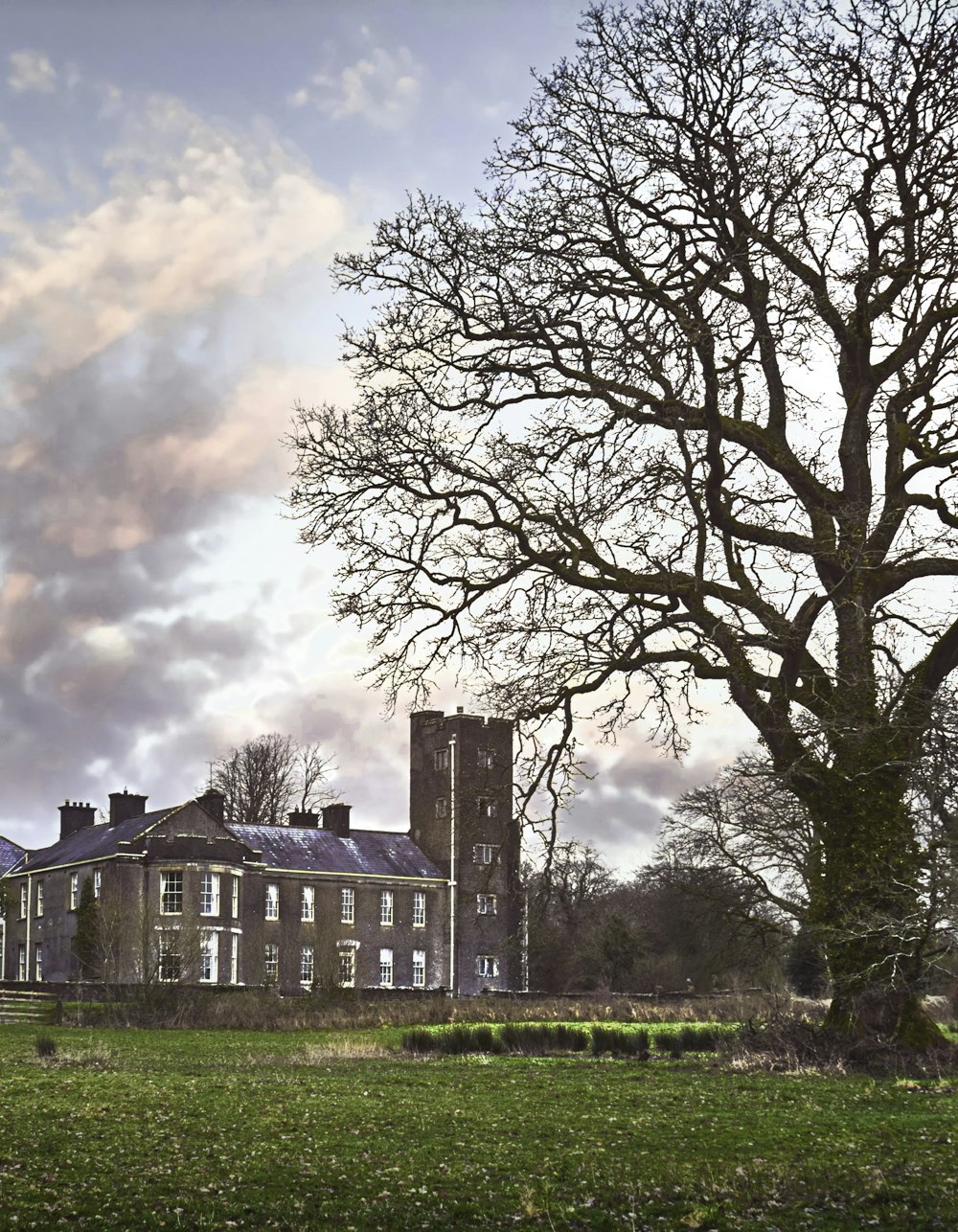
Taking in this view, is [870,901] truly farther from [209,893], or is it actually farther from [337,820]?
[337,820]

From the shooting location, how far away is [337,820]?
66.8m

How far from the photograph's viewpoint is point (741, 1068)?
19.1 m

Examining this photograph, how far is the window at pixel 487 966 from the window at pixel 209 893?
16926 millimetres

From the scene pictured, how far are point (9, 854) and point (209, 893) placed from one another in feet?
62.1

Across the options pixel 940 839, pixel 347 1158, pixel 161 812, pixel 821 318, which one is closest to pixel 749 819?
pixel 940 839

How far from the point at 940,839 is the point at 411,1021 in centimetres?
2009

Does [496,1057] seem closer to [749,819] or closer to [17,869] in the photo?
[749,819]

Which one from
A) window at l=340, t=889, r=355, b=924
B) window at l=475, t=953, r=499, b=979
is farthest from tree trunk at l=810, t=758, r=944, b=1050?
window at l=475, t=953, r=499, b=979

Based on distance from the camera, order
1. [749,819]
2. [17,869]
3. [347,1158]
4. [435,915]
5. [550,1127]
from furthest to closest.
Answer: [435,915]
[17,869]
[749,819]
[550,1127]
[347,1158]

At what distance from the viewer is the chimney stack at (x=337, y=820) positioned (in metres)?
66.6

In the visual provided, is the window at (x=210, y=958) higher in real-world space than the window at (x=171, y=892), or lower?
lower

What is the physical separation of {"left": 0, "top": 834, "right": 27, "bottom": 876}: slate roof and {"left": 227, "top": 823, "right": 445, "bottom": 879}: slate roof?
1288cm

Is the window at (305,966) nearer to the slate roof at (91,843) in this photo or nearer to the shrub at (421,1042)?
the slate roof at (91,843)

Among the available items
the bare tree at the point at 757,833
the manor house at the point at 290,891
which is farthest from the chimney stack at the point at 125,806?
the bare tree at the point at 757,833
